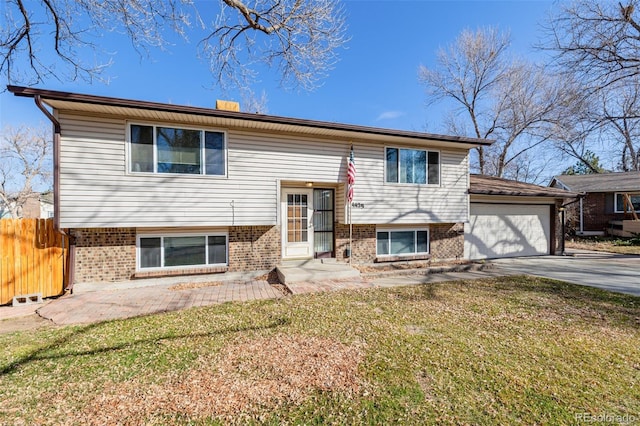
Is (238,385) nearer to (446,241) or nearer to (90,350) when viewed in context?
(90,350)

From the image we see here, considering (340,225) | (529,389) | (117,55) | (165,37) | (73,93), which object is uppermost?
(165,37)

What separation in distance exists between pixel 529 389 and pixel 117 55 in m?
9.90

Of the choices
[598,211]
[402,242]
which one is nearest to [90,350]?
[402,242]

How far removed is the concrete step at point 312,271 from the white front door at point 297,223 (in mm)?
375

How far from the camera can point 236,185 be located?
7.24 metres

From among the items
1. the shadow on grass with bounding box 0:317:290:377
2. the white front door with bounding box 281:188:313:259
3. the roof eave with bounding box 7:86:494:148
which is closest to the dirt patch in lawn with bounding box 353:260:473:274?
the white front door with bounding box 281:188:313:259

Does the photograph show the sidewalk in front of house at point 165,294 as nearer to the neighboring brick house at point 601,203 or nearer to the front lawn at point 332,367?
the front lawn at point 332,367

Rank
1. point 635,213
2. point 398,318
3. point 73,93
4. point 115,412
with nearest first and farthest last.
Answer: point 115,412 → point 398,318 → point 73,93 → point 635,213

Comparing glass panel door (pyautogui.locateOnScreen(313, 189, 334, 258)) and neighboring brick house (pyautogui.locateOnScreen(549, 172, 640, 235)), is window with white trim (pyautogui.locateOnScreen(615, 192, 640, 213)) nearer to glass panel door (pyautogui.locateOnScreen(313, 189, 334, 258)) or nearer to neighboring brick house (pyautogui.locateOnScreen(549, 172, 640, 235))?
neighboring brick house (pyautogui.locateOnScreen(549, 172, 640, 235))

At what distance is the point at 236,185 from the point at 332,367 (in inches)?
210

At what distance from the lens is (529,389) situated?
9.08 ft

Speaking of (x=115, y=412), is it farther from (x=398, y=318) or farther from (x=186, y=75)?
(x=186, y=75)

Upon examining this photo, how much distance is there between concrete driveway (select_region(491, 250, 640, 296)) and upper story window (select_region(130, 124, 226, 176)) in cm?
961

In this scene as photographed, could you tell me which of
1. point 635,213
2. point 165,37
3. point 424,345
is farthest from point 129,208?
point 635,213
